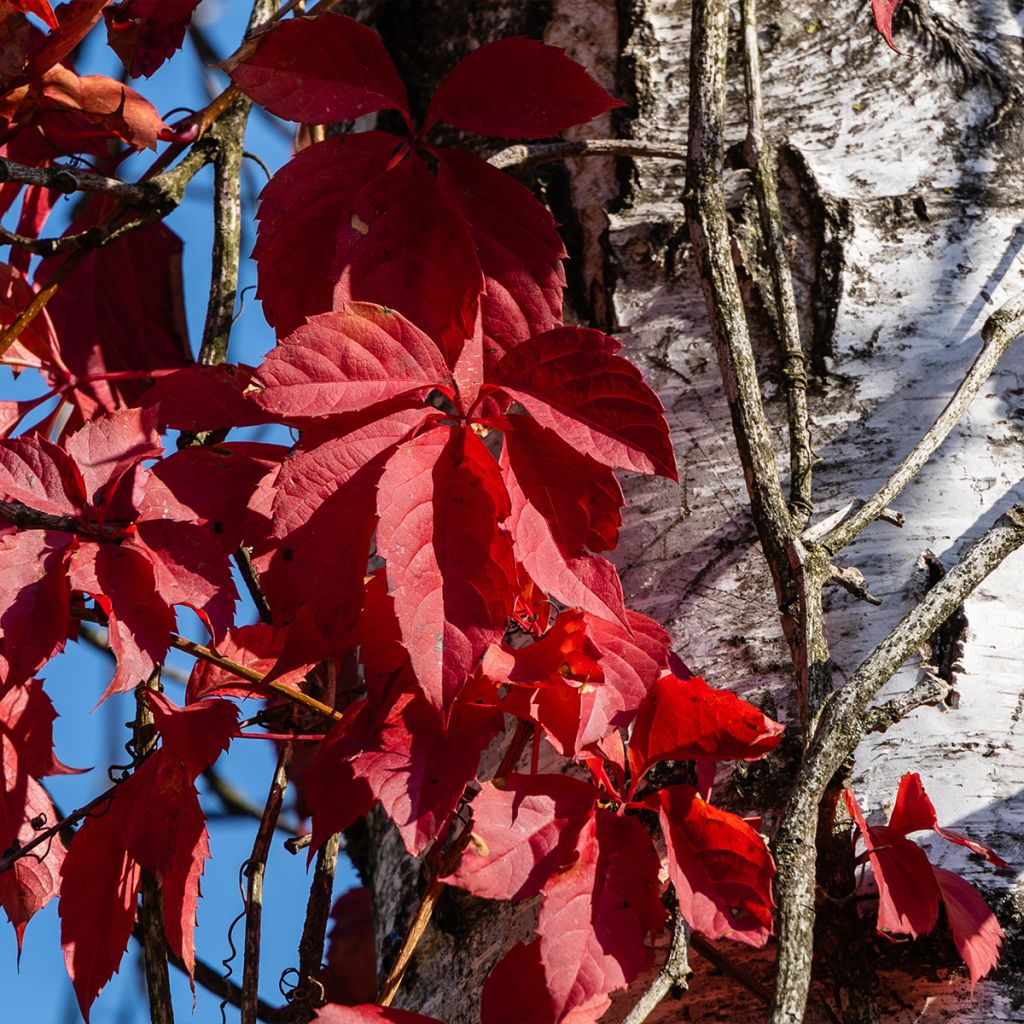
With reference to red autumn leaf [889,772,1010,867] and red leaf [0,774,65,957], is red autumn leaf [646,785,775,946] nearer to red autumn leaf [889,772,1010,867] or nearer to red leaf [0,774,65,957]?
red autumn leaf [889,772,1010,867]

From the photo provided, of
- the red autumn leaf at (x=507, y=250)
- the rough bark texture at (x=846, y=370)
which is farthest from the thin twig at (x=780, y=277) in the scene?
the red autumn leaf at (x=507, y=250)

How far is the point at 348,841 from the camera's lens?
163cm

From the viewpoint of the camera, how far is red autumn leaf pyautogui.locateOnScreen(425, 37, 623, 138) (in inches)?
37.1

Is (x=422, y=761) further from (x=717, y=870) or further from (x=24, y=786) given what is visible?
(x=24, y=786)

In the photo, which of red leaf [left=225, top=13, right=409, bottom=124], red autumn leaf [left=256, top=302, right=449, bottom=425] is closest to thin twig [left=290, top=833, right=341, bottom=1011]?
red autumn leaf [left=256, top=302, right=449, bottom=425]

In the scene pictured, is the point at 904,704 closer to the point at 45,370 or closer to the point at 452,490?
the point at 452,490

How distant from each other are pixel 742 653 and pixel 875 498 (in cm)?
18

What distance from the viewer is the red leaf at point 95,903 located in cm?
91

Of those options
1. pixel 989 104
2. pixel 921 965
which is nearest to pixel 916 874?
pixel 921 965

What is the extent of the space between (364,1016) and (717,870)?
26 centimetres

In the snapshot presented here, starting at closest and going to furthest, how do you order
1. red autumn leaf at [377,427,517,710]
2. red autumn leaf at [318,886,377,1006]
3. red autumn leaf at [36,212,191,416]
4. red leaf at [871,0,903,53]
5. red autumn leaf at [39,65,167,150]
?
red autumn leaf at [377,427,517,710], red leaf at [871,0,903,53], red autumn leaf at [39,65,167,150], red autumn leaf at [36,212,191,416], red autumn leaf at [318,886,377,1006]

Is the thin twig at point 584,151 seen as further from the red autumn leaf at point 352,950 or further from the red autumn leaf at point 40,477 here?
the red autumn leaf at point 352,950

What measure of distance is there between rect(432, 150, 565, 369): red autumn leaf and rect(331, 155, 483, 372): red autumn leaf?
0.03 metres

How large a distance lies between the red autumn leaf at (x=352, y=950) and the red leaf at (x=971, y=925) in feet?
3.89
